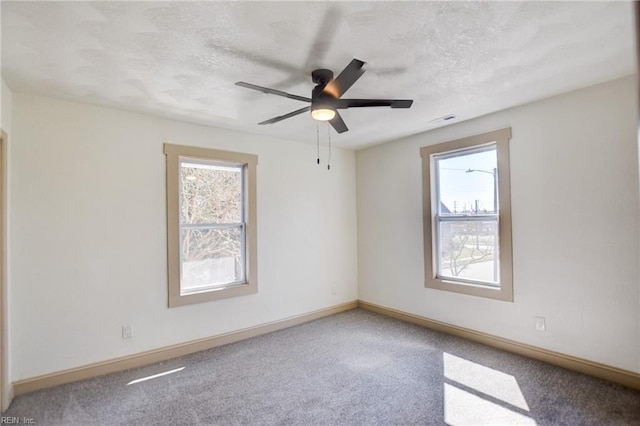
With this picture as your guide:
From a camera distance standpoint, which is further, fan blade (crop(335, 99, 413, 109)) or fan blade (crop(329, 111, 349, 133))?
fan blade (crop(329, 111, 349, 133))

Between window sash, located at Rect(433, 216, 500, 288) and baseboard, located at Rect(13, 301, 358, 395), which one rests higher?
window sash, located at Rect(433, 216, 500, 288)

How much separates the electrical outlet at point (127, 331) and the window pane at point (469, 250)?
12.0 ft

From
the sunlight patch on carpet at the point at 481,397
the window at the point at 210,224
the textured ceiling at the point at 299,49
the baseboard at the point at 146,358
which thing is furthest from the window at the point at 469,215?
the window at the point at 210,224

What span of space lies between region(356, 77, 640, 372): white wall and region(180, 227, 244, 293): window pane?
9.03ft

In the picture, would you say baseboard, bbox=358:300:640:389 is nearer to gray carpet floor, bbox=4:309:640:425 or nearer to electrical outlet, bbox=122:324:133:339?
gray carpet floor, bbox=4:309:640:425

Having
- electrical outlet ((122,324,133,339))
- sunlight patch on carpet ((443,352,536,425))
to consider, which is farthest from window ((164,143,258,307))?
sunlight patch on carpet ((443,352,536,425))

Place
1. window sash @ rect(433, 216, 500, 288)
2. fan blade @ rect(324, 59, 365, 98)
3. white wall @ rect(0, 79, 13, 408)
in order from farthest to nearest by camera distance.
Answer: window sash @ rect(433, 216, 500, 288)
white wall @ rect(0, 79, 13, 408)
fan blade @ rect(324, 59, 365, 98)

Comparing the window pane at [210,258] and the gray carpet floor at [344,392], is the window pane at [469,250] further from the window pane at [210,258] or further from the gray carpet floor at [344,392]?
the window pane at [210,258]

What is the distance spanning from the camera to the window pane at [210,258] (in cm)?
369

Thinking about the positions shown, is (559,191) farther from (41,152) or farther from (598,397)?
(41,152)

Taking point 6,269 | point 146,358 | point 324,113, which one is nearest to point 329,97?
point 324,113

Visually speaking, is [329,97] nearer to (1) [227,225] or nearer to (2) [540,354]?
(1) [227,225]

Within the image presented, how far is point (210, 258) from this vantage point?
3.86 meters

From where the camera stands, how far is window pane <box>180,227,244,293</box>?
3.69 metres
